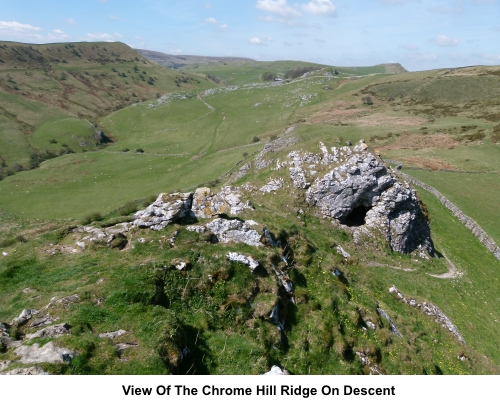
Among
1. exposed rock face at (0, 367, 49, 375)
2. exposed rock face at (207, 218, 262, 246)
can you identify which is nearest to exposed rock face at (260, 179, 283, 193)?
exposed rock face at (207, 218, 262, 246)

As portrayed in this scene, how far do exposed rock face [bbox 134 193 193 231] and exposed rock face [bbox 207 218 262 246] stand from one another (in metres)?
2.42

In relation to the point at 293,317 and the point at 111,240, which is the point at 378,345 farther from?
the point at 111,240

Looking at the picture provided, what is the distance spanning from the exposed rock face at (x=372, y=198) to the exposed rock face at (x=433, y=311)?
31.3 ft

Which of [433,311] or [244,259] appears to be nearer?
[244,259]

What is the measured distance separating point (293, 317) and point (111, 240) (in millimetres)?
12904

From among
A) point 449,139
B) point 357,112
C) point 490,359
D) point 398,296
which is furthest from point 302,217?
point 357,112

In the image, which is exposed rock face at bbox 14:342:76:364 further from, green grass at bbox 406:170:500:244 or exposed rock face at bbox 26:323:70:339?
green grass at bbox 406:170:500:244

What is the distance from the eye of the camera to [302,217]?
35.5 metres

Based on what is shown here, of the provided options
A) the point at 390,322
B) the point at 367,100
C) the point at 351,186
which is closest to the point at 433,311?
the point at 390,322

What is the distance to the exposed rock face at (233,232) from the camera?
2094cm

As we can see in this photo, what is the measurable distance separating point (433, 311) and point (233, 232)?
62.6 ft

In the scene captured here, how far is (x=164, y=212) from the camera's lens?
21.4m

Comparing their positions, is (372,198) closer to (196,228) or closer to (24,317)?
(196,228)
